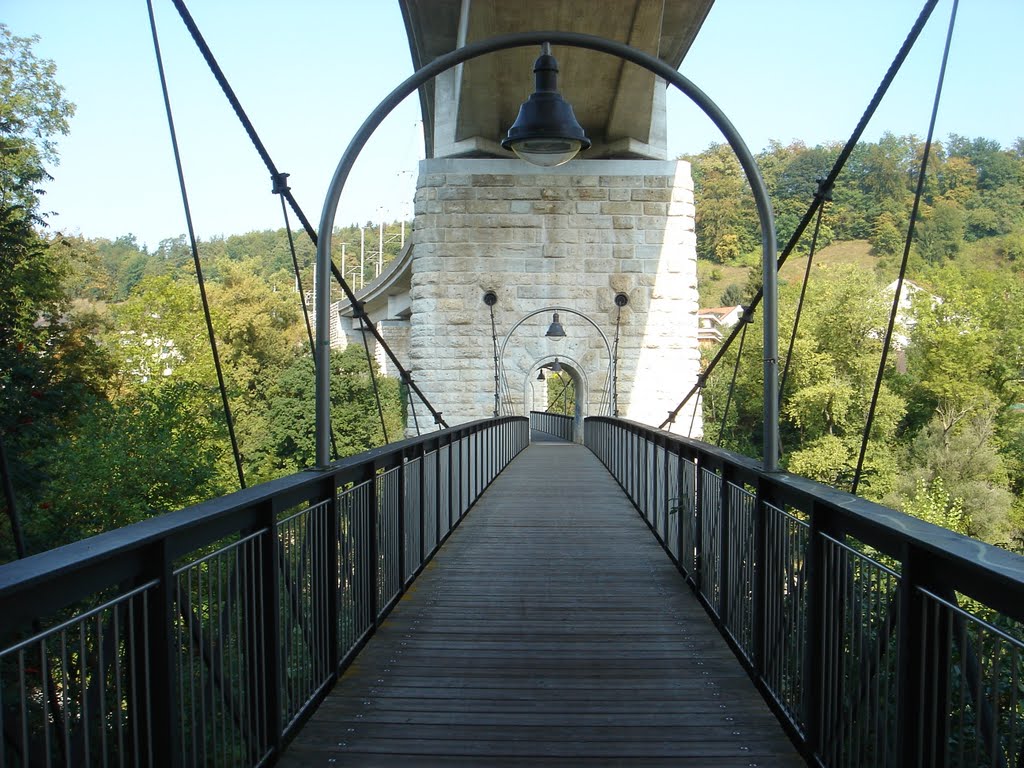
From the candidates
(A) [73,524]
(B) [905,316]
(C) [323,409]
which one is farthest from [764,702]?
(B) [905,316]

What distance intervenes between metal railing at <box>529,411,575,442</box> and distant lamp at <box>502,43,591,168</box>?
78.2 feet

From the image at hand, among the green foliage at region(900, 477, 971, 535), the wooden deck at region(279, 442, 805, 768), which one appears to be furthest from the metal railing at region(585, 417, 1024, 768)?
the green foliage at region(900, 477, 971, 535)

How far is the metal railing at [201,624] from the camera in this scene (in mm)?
2041

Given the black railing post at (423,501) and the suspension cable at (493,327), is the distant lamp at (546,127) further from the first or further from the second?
the suspension cable at (493,327)

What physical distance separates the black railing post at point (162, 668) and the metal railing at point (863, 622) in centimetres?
170

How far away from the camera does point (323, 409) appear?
4941 mm

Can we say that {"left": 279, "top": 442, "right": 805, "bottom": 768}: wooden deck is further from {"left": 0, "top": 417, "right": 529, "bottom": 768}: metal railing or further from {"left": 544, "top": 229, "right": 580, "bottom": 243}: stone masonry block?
{"left": 544, "top": 229, "right": 580, "bottom": 243}: stone masonry block

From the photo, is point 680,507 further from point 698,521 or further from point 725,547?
point 725,547

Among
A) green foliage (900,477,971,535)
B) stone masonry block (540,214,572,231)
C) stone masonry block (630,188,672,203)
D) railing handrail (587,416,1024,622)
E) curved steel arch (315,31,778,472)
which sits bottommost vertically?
green foliage (900,477,971,535)

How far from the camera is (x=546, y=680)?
425cm

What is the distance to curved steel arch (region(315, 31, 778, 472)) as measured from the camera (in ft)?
15.8

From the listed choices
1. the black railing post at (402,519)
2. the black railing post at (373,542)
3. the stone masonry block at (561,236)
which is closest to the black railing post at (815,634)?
the black railing post at (373,542)

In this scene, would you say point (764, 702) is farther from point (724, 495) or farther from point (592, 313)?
point (592, 313)

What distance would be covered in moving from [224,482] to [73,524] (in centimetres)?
1055
